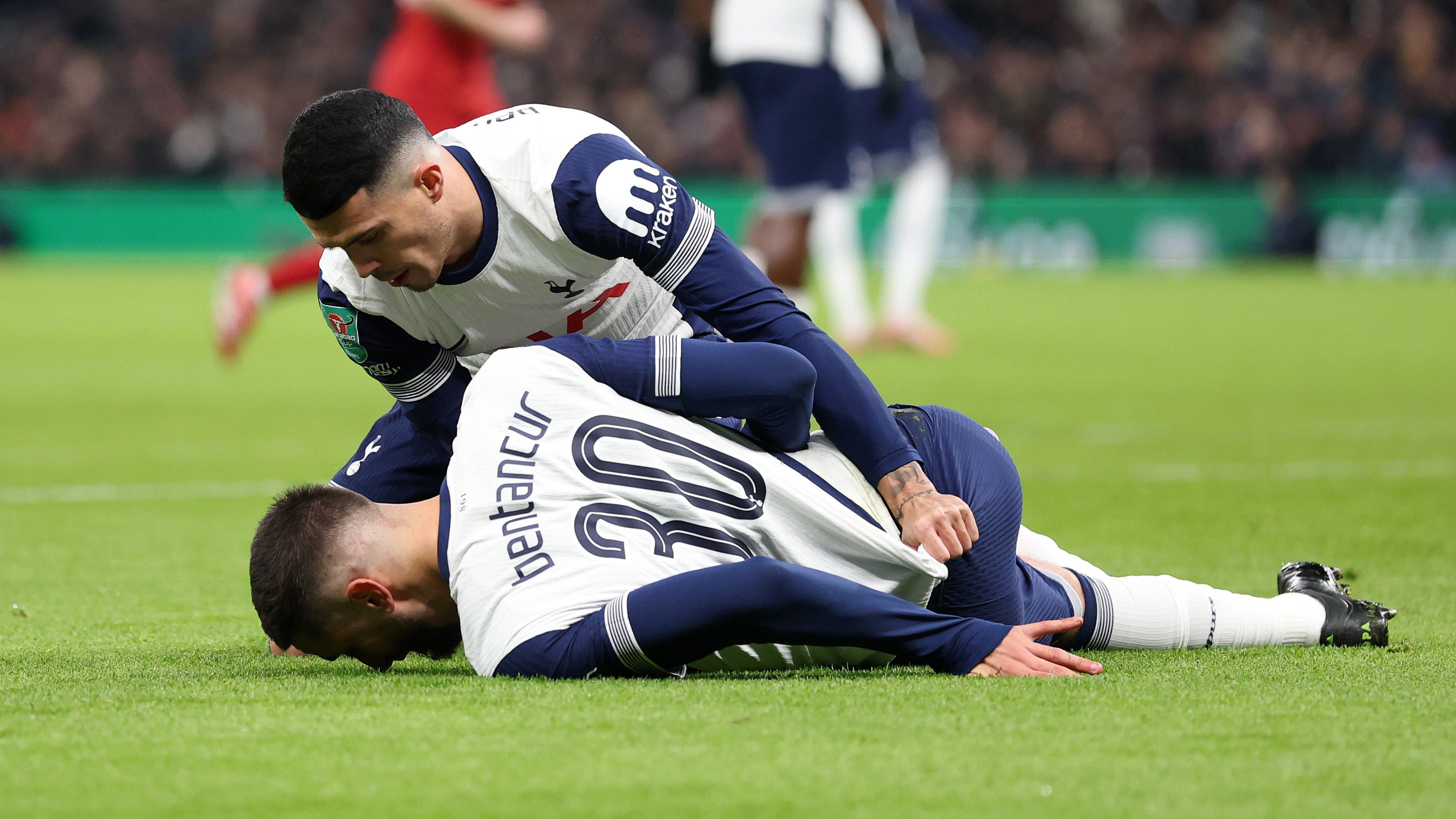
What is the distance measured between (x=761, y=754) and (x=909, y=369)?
701 cm

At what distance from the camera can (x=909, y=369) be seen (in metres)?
9.03

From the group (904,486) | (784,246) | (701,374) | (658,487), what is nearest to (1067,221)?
(784,246)

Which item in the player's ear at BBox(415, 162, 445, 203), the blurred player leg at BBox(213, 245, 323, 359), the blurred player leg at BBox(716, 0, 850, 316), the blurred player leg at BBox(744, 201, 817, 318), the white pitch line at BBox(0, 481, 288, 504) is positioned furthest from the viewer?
the blurred player leg at BBox(716, 0, 850, 316)

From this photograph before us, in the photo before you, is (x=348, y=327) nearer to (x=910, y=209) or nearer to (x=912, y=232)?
(x=912, y=232)

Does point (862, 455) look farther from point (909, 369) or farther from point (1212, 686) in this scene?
point (909, 369)

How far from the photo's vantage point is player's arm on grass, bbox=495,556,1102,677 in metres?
2.49

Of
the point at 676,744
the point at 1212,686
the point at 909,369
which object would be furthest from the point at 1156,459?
the point at 676,744

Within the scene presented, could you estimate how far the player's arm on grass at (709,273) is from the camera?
2893 mm

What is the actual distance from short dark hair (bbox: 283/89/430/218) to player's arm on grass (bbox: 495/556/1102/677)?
82 centimetres

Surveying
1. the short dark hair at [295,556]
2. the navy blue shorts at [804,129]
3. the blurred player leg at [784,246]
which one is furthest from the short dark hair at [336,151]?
the navy blue shorts at [804,129]

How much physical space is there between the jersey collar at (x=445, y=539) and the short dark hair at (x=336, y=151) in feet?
1.72

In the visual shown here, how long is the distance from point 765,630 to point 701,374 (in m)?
0.47

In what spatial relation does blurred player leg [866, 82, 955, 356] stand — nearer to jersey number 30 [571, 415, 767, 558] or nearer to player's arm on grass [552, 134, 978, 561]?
player's arm on grass [552, 134, 978, 561]

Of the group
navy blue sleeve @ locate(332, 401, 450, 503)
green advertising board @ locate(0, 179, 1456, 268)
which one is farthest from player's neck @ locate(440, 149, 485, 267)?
green advertising board @ locate(0, 179, 1456, 268)
